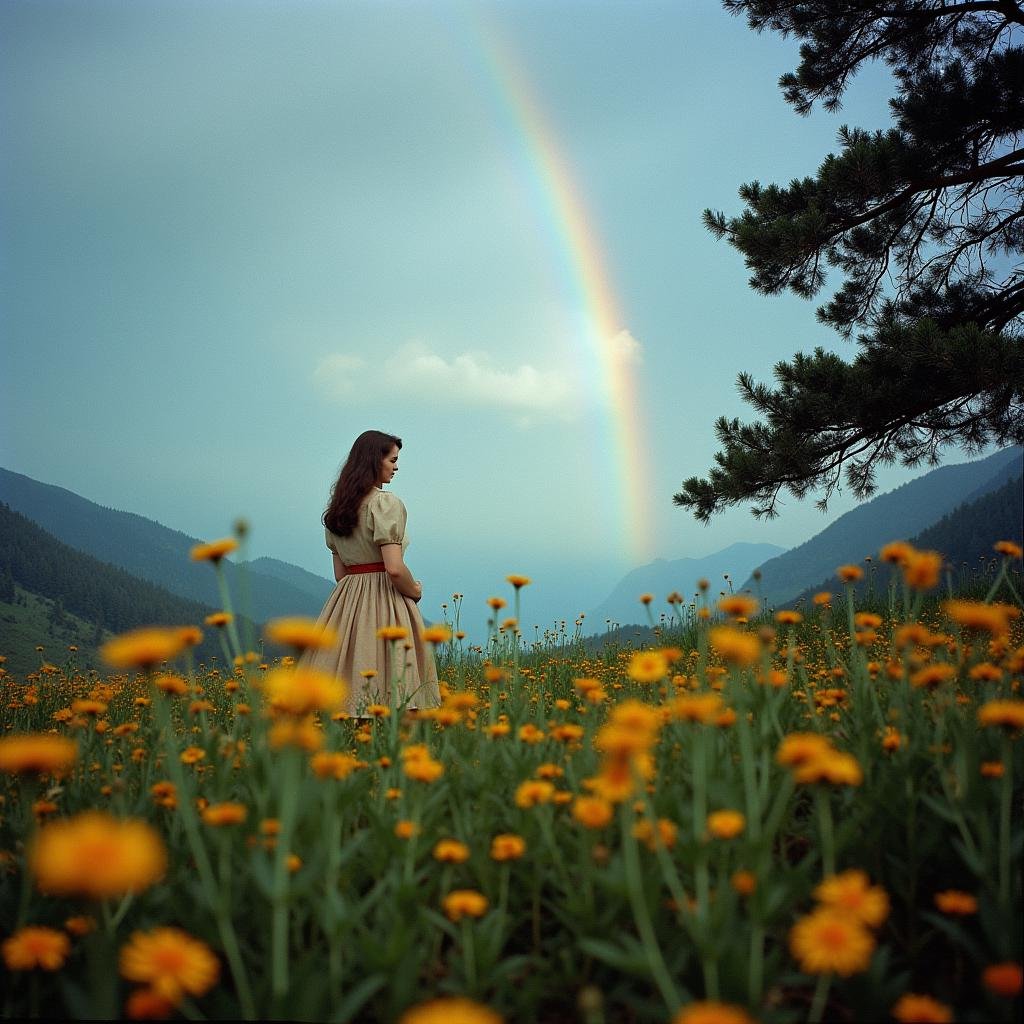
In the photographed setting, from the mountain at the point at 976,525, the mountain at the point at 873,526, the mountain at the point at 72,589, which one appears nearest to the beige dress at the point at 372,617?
the mountain at the point at 72,589

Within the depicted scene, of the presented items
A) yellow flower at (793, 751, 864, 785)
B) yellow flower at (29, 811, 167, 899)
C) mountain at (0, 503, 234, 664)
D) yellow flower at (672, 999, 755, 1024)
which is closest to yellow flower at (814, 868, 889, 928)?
yellow flower at (793, 751, 864, 785)

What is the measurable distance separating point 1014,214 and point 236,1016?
36.3ft

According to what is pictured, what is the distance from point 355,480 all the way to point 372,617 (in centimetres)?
86

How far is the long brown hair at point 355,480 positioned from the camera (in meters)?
4.41

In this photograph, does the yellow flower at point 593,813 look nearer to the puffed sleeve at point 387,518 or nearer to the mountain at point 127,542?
the puffed sleeve at point 387,518

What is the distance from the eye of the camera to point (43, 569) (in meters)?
58.8

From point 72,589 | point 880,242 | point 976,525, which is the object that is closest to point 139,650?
point 880,242

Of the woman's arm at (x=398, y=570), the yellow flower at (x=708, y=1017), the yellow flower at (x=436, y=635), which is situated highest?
the woman's arm at (x=398, y=570)

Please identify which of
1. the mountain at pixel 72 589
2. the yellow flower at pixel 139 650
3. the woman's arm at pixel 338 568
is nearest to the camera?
the yellow flower at pixel 139 650

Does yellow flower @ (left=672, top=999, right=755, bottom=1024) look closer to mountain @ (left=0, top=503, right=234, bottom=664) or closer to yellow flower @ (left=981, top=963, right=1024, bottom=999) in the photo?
yellow flower @ (left=981, top=963, right=1024, bottom=999)

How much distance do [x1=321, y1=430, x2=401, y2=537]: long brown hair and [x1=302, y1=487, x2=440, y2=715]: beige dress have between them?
57 mm

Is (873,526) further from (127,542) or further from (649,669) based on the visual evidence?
(649,669)

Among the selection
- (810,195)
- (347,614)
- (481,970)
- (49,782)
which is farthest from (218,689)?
(810,195)

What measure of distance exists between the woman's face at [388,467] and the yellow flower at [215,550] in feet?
9.81
